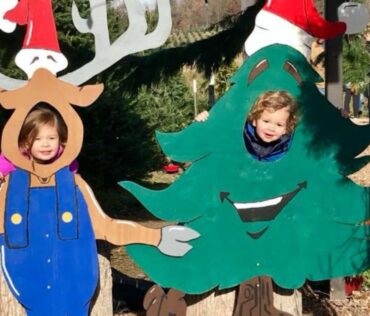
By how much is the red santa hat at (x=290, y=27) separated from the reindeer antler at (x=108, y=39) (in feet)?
1.65

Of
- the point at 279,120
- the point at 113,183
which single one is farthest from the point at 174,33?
the point at 279,120

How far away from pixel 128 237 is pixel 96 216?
21 cm

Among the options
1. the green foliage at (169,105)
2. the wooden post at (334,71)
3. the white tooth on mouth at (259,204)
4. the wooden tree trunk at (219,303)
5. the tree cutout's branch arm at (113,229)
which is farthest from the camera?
the green foliage at (169,105)

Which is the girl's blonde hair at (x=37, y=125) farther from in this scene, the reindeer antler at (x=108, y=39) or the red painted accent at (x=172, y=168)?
the red painted accent at (x=172, y=168)

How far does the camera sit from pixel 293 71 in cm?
Answer: 352

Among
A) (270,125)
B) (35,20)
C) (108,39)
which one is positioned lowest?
(270,125)

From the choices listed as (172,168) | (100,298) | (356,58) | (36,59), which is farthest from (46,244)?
(172,168)

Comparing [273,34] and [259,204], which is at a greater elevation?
[273,34]

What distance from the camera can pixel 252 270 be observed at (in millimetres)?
3604

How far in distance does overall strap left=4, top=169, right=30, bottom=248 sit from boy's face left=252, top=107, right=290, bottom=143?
127 centimetres

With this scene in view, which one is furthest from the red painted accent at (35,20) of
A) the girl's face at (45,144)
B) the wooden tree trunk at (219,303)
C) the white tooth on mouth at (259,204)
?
the wooden tree trunk at (219,303)

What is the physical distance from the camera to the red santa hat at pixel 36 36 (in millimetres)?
3385

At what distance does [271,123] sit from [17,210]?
1.43 m

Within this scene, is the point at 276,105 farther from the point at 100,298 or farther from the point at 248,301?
the point at 100,298
